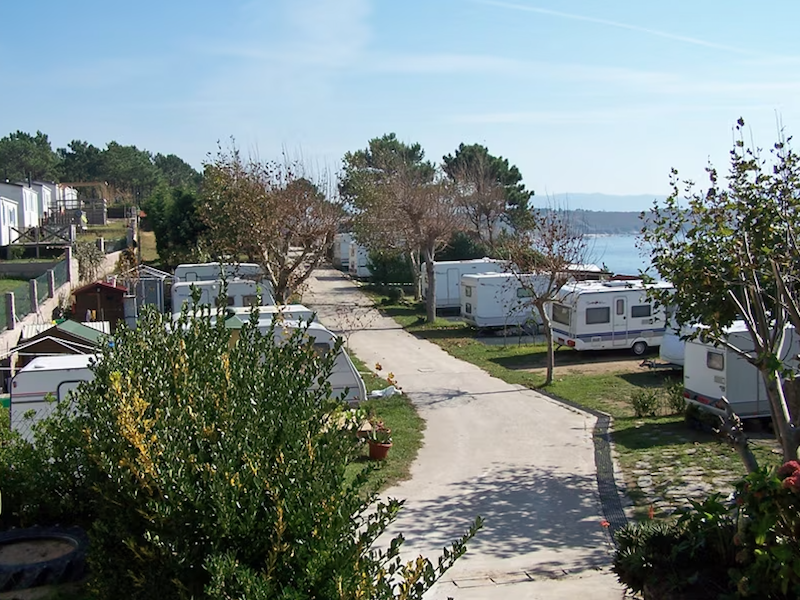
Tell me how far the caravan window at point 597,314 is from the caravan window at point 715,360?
25.5 feet

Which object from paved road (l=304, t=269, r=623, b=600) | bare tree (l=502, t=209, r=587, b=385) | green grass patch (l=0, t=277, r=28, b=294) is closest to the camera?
paved road (l=304, t=269, r=623, b=600)

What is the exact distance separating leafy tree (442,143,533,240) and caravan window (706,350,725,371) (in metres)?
25.8

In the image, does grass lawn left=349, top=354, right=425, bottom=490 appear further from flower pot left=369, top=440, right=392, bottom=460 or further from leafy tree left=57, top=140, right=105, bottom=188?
leafy tree left=57, top=140, right=105, bottom=188

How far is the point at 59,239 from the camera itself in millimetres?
38031

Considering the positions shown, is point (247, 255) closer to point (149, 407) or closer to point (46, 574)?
point (46, 574)

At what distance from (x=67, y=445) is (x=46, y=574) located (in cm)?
113

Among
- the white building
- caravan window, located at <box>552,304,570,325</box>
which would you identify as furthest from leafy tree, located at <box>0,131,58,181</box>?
caravan window, located at <box>552,304,570,325</box>

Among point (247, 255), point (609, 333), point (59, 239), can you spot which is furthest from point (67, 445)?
point (59, 239)

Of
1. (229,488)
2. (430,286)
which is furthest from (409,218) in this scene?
(229,488)

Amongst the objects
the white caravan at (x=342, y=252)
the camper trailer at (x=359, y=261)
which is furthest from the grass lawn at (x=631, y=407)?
the white caravan at (x=342, y=252)

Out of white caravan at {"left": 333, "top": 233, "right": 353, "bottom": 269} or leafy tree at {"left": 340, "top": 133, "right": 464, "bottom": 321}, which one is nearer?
leafy tree at {"left": 340, "top": 133, "right": 464, "bottom": 321}

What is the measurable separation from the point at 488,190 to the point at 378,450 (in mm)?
33227

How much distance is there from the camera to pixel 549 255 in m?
19.0

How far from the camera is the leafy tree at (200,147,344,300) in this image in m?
21.3
